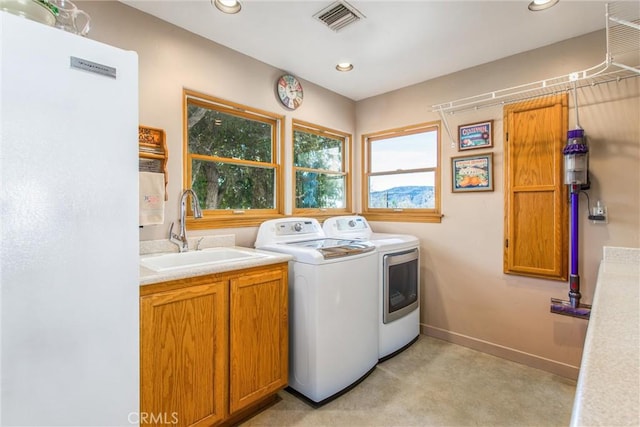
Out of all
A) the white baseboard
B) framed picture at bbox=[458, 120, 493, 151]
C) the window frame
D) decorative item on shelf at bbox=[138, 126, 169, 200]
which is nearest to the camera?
decorative item on shelf at bbox=[138, 126, 169, 200]

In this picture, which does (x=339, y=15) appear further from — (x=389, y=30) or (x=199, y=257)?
(x=199, y=257)

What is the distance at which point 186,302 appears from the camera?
1517mm

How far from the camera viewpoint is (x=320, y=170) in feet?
10.8

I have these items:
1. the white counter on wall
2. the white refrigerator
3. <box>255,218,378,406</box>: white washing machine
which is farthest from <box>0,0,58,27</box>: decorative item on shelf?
the white counter on wall

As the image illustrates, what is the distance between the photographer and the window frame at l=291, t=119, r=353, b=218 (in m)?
2.97

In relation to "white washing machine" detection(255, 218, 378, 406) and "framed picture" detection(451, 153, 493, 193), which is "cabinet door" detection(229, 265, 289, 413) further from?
"framed picture" detection(451, 153, 493, 193)

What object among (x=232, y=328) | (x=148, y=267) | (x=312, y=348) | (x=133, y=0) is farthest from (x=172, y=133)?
(x=312, y=348)

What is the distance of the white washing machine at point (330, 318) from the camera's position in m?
1.93

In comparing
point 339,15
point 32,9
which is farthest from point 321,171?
point 32,9

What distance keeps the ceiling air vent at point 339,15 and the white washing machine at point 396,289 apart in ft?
5.28

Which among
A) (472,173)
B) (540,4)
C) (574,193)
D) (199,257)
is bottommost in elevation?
(199,257)

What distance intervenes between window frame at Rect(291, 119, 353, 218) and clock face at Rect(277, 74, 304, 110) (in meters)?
0.16

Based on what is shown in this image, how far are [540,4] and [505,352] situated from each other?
2550mm

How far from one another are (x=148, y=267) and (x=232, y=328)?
21.8 inches
